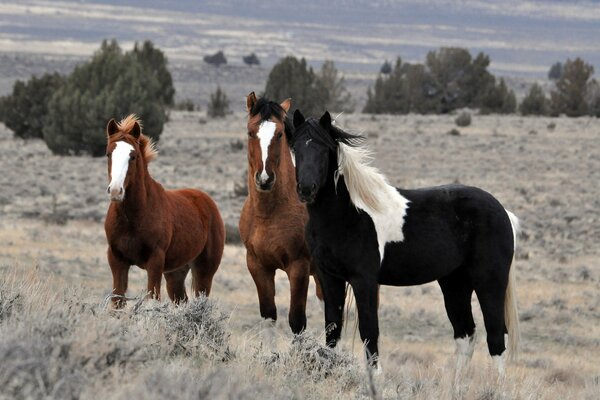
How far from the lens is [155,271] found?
27.5 ft

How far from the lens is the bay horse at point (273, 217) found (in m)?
7.95

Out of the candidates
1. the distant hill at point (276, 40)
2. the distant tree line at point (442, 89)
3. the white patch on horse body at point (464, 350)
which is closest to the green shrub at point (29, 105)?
the distant tree line at point (442, 89)

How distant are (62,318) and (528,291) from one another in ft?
43.4

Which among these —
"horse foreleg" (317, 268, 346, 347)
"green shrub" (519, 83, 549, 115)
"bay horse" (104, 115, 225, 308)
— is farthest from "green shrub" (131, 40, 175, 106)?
"horse foreleg" (317, 268, 346, 347)

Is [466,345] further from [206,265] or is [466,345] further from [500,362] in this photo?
[206,265]

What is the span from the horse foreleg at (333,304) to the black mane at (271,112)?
123 cm

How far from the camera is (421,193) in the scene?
7789mm

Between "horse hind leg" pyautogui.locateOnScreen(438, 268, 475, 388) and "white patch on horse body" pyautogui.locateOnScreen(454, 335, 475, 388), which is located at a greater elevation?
"horse hind leg" pyautogui.locateOnScreen(438, 268, 475, 388)

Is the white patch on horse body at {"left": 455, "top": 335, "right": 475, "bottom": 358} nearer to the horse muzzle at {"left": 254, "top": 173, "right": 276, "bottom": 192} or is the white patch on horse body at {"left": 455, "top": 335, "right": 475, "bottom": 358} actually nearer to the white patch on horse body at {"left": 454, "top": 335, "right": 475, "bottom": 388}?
the white patch on horse body at {"left": 454, "top": 335, "right": 475, "bottom": 388}

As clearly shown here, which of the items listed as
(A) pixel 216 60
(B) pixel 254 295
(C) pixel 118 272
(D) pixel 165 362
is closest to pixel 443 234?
(C) pixel 118 272

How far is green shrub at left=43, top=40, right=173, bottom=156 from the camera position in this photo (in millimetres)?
36344

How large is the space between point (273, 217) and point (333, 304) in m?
1.09

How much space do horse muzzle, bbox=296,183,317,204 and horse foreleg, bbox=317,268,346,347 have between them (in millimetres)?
555

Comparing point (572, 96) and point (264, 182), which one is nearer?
point (264, 182)
